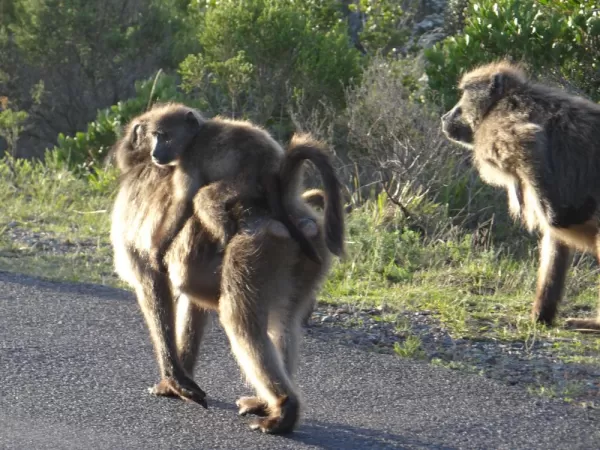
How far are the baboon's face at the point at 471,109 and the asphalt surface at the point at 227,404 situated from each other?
1.89m

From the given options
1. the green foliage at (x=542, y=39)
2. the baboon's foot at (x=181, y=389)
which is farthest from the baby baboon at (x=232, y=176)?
the green foliage at (x=542, y=39)

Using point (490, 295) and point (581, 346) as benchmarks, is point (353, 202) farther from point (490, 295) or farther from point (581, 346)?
point (581, 346)

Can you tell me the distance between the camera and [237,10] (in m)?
12.7

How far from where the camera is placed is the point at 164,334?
5043 mm

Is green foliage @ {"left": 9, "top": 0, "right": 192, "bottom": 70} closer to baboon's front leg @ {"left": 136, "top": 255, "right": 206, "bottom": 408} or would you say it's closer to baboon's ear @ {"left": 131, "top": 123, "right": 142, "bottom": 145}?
baboon's ear @ {"left": 131, "top": 123, "right": 142, "bottom": 145}

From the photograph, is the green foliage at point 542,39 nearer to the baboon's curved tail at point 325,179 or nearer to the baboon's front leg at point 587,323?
the baboon's front leg at point 587,323

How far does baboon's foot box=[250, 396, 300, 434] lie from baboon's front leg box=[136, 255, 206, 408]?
1.65ft

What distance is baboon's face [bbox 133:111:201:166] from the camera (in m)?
5.22

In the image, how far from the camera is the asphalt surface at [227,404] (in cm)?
447

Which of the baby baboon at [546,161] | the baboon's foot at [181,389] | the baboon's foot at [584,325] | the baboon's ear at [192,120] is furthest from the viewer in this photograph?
the baboon's foot at [584,325]

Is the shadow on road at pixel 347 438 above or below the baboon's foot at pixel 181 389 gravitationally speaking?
above

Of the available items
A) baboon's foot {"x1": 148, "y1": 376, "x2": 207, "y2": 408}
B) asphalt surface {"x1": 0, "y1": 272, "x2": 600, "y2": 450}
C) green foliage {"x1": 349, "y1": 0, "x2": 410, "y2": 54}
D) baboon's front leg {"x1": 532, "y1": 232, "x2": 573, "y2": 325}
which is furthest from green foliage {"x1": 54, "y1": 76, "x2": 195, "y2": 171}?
baboon's foot {"x1": 148, "y1": 376, "x2": 207, "y2": 408}

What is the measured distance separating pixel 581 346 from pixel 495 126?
142 centimetres

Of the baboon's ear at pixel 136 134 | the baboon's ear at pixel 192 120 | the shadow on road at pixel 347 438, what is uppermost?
the baboon's ear at pixel 192 120
